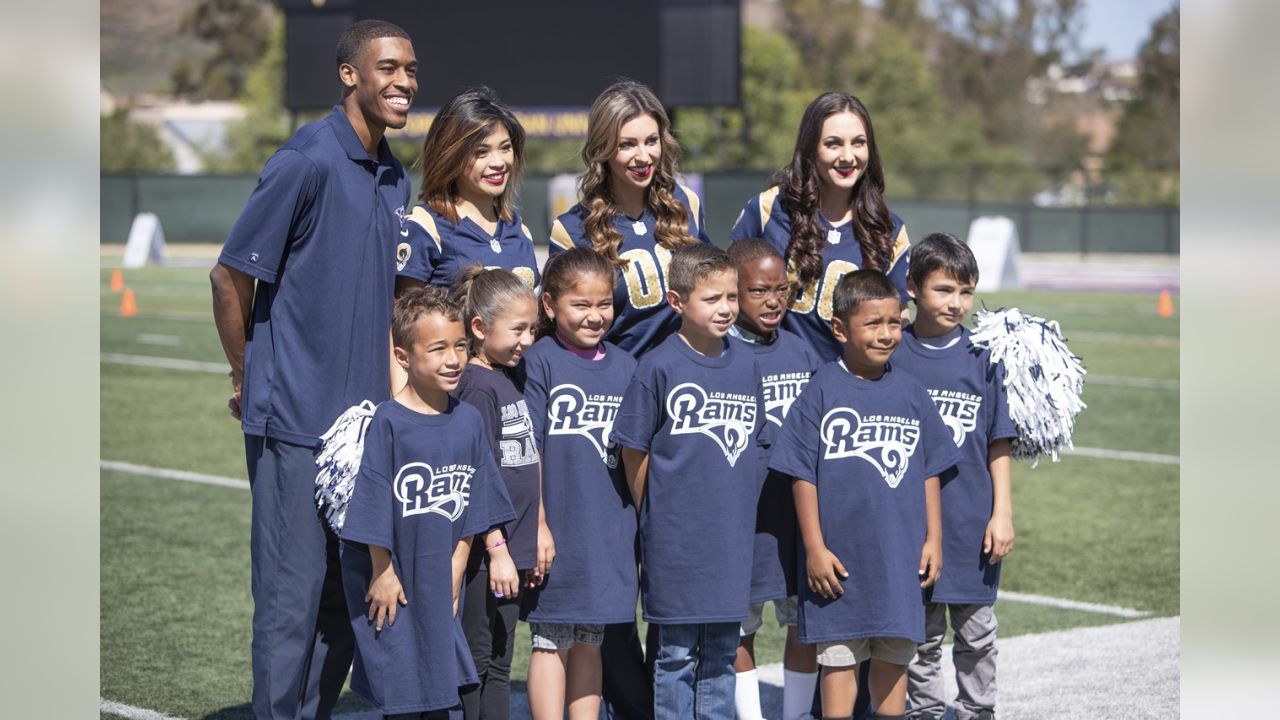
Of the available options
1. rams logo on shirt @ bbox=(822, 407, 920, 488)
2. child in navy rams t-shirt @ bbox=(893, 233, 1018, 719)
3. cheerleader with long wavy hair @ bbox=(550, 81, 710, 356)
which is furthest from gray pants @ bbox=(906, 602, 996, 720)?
cheerleader with long wavy hair @ bbox=(550, 81, 710, 356)

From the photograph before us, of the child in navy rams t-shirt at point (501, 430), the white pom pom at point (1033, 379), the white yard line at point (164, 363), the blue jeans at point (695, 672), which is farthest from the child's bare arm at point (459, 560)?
the white yard line at point (164, 363)

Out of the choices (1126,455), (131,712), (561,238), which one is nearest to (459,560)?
(561,238)

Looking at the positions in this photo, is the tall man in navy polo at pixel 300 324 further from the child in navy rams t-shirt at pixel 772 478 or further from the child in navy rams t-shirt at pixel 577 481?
the child in navy rams t-shirt at pixel 772 478

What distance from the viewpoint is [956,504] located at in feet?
13.4

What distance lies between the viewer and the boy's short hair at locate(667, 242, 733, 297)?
12.3 feet

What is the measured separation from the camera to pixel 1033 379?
A: 13.7 ft

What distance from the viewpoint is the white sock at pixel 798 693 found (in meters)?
4.19

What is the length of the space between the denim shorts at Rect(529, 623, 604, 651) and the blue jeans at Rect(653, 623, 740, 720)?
18 centimetres

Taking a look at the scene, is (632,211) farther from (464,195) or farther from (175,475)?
(175,475)

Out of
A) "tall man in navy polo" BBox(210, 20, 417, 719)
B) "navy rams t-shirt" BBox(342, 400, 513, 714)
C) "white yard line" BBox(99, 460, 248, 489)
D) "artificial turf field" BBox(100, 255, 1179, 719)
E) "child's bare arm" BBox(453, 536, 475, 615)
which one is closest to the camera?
"navy rams t-shirt" BBox(342, 400, 513, 714)

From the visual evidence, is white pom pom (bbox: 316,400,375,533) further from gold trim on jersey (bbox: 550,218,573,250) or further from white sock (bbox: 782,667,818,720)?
white sock (bbox: 782,667,818,720)

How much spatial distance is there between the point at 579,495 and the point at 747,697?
2.99 ft
